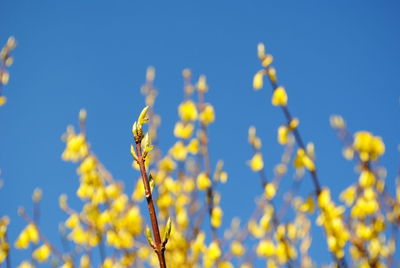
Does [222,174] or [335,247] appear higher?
[222,174]

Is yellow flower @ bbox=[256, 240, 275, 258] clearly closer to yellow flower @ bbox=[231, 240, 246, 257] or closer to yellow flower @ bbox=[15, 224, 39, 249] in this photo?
yellow flower @ bbox=[231, 240, 246, 257]

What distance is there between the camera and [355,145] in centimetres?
268

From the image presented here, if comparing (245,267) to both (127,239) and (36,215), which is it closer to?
(127,239)

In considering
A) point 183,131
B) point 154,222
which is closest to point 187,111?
point 183,131

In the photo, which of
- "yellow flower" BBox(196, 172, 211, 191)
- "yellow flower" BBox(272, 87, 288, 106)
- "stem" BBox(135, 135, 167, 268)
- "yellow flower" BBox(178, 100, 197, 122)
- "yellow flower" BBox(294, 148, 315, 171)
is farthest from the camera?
"yellow flower" BBox(178, 100, 197, 122)

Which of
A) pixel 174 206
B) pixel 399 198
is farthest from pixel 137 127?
pixel 399 198

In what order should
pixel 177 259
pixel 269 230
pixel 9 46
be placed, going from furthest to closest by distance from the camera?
pixel 269 230
pixel 177 259
pixel 9 46

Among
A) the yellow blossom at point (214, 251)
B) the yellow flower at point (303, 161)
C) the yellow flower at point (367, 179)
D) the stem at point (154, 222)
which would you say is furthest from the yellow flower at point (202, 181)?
the stem at point (154, 222)

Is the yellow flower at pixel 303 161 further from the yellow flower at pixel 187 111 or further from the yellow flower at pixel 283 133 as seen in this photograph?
the yellow flower at pixel 187 111

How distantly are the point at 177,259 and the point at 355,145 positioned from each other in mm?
1603

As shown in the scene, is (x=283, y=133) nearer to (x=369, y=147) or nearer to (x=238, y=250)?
(x=369, y=147)

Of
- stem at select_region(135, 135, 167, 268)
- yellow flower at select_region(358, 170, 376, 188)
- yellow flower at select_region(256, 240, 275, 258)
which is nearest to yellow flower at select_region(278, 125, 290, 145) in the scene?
yellow flower at select_region(358, 170, 376, 188)

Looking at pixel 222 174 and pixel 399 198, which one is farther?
pixel 222 174

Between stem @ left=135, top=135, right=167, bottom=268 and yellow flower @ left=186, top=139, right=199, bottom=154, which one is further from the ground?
yellow flower @ left=186, top=139, right=199, bottom=154
